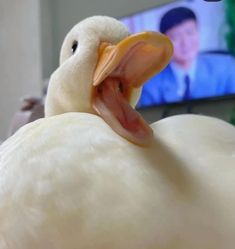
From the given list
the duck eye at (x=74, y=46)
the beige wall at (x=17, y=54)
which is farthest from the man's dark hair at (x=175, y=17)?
the duck eye at (x=74, y=46)

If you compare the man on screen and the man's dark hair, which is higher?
the man's dark hair

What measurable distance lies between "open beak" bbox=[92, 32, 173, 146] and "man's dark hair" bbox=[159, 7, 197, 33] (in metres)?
1.40

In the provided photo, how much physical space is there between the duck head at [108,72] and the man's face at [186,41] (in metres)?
1.35

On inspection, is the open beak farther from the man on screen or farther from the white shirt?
the white shirt

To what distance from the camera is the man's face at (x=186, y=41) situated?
1712 millimetres

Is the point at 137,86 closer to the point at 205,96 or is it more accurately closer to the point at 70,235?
the point at 70,235

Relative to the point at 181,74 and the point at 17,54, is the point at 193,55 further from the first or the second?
the point at 17,54

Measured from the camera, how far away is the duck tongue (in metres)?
0.33

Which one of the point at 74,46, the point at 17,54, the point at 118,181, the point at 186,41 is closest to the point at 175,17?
the point at 186,41

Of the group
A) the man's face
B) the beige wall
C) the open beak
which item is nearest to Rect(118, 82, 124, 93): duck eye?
the open beak

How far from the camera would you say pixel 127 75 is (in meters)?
0.36

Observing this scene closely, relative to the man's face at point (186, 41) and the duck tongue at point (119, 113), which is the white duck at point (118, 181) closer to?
the duck tongue at point (119, 113)

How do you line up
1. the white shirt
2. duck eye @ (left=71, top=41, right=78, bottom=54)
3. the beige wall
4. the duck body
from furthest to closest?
the beige wall, the white shirt, duck eye @ (left=71, top=41, right=78, bottom=54), the duck body

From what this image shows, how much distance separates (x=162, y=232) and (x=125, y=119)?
10cm
